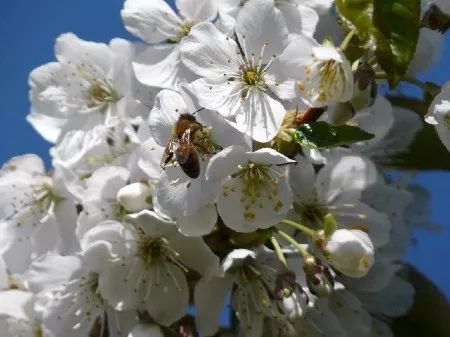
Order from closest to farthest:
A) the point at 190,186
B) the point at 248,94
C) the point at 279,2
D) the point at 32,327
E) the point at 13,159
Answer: the point at 190,186
the point at 248,94
the point at 279,2
the point at 32,327
the point at 13,159

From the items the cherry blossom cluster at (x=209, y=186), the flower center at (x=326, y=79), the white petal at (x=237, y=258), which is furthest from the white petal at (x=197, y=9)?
the white petal at (x=237, y=258)

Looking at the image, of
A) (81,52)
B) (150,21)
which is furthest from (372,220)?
(81,52)

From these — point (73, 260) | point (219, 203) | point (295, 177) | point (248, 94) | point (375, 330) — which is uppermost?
point (248, 94)

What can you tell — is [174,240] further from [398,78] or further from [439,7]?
[439,7]

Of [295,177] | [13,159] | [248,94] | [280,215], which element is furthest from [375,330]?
[13,159]

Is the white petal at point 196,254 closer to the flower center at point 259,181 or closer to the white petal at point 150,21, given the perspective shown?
the flower center at point 259,181

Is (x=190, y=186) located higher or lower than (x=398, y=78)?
lower

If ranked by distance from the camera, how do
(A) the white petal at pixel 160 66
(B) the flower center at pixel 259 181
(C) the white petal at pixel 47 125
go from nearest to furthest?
(B) the flower center at pixel 259 181, (A) the white petal at pixel 160 66, (C) the white petal at pixel 47 125
